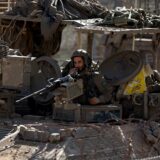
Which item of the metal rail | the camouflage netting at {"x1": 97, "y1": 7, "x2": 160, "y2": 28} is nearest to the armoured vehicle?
the camouflage netting at {"x1": 97, "y1": 7, "x2": 160, "y2": 28}

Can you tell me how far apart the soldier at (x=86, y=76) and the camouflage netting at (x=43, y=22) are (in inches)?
117

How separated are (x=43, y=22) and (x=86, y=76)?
311cm

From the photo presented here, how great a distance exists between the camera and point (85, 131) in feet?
29.8

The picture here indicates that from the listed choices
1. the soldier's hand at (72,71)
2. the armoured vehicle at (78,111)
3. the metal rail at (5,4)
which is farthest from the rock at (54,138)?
the metal rail at (5,4)

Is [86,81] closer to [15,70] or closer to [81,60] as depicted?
[81,60]

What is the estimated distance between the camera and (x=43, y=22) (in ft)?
41.9

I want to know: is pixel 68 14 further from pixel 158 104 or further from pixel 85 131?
pixel 85 131

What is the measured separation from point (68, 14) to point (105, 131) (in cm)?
446

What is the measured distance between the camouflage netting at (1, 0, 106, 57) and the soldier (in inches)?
117

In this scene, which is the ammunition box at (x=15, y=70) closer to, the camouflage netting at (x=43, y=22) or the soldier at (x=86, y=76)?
the soldier at (x=86, y=76)

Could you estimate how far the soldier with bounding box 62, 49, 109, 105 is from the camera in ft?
32.6

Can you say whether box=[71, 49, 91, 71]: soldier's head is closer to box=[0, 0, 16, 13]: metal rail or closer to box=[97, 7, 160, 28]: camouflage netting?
box=[97, 7, 160, 28]: camouflage netting

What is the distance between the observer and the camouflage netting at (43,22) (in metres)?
12.9

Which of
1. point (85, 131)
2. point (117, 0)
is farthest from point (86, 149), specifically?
point (117, 0)
